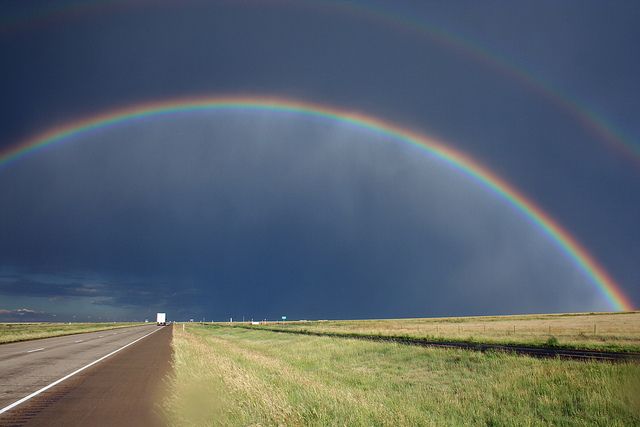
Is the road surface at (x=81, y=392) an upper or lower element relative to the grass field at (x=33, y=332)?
lower

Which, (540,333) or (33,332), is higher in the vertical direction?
(33,332)

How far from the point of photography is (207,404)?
9648 millimetres

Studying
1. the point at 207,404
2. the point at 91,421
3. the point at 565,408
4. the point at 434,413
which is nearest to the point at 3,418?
the point at 91,421

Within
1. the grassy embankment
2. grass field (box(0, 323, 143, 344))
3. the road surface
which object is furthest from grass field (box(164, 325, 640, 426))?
grass field (box(0, 323, 143, 344))

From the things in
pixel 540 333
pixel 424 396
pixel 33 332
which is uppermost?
pixel 33 332

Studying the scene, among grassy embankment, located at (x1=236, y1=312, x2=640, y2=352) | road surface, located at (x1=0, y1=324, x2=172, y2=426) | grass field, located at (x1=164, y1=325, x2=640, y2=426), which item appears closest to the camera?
grass field, located at (x1=164, y1=325, x2=640, y2=426)

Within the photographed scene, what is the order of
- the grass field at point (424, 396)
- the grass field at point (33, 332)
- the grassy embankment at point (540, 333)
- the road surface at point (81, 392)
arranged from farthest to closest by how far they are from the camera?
the grass field at point (33, 332) < the grassy embankment at point (540, 333) < the road surface at point (81, 392) < the grass field at point (424, 396)

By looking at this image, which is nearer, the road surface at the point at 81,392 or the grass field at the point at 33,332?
the road surface at the point at 81,392

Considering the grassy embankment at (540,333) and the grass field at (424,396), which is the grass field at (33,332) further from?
the grassy embankment at (540,333)

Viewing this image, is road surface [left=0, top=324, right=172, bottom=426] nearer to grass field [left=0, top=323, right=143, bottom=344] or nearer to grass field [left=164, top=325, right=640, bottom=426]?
grass field [left=164, top=325, right=640, bottom=426]

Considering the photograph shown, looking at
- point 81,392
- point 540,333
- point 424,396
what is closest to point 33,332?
point 81,392

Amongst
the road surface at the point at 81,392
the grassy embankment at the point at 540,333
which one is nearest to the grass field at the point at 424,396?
the road surface at the point at 81,392

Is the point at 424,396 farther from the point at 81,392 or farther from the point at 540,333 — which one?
the point at 540,333

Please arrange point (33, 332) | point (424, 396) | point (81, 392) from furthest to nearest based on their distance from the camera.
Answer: point (33, 332)
point (424, 396)
point (81, 392)
